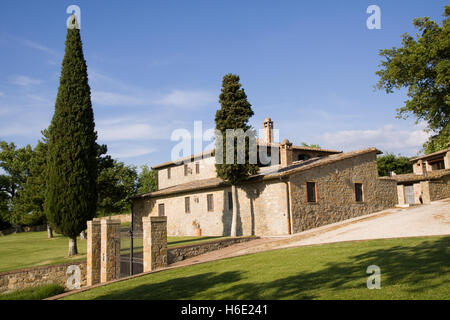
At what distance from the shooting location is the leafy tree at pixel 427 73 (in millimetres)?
20447

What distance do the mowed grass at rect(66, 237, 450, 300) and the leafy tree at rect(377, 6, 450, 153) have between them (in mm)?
12307

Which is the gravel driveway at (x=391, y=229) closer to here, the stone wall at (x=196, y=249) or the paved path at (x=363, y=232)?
the paved path at (x=363, y=232)

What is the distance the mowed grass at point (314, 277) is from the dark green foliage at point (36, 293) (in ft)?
10.2

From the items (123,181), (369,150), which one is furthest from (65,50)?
(369,150)

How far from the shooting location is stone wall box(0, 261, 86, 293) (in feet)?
41.8

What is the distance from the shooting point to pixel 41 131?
34844mm

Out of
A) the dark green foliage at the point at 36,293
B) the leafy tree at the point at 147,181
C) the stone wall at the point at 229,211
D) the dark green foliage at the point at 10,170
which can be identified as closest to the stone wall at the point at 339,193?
the stone wall at the point at 229,211

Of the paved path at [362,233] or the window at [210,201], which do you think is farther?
the window at [210,201]

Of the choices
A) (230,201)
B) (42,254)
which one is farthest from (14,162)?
(230,201)

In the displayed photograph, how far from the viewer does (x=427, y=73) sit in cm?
2159

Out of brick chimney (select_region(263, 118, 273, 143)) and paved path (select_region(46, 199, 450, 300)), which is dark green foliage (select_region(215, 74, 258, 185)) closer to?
paved path (select_region(46, 199, 450, 300))

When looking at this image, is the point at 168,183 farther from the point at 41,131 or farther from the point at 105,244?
the point at 105,244

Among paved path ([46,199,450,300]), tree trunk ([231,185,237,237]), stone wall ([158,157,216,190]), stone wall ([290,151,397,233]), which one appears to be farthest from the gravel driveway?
stone wall ([158,157,216,190])
